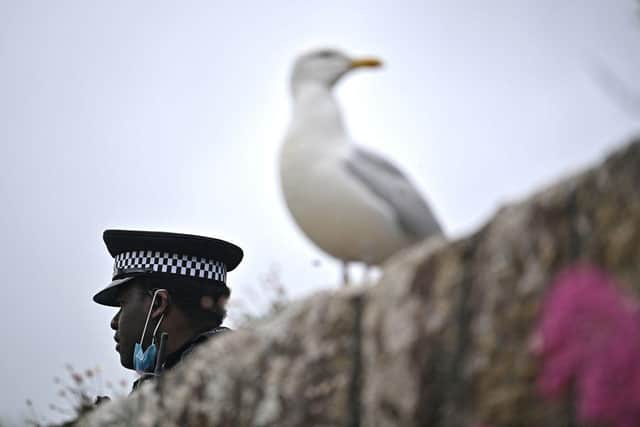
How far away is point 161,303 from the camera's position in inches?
207

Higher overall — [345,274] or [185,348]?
[345,274]

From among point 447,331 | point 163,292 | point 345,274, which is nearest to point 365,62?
point 345,274

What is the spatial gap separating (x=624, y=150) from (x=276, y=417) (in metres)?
1.52

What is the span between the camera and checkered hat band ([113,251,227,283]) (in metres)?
5.41

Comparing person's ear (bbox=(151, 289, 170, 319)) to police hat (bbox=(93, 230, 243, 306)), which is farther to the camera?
police hat (bbox=(93, 230, 243, 306))

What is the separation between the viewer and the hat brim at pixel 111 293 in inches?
211

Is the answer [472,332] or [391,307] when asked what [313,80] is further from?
[472,332]

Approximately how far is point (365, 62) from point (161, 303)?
252 cm

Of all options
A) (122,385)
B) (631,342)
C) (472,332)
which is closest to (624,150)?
(631,342)

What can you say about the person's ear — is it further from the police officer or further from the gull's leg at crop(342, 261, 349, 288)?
the gull's leg at crop(342, 261, 349, 288)

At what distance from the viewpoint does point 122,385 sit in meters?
4.81

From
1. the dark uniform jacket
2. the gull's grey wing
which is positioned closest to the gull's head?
the gull's grey wing

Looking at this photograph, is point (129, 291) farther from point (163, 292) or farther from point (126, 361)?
point (126, 361)

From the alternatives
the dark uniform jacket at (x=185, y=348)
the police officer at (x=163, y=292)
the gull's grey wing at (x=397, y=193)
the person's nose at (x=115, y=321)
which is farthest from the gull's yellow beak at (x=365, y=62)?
the person's nose at (x=115, y=321)
